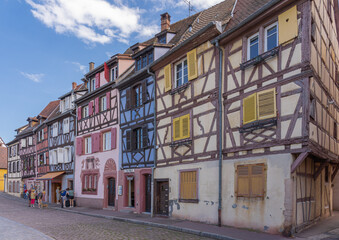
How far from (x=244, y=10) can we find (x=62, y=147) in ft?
71.3

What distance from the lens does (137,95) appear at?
21.4m

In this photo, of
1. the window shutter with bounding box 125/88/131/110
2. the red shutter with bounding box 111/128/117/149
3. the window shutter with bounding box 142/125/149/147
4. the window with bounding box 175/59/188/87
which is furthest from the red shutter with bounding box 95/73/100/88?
the window with bounding box 175/59/188/87

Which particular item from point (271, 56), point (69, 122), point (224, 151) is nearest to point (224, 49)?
point (271, 56)

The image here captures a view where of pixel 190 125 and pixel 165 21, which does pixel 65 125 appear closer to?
pixel 165 21

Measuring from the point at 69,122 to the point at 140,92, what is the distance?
39.9ft

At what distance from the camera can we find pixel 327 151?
13422mm

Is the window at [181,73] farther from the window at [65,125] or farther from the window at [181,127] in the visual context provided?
the window at [65,125]

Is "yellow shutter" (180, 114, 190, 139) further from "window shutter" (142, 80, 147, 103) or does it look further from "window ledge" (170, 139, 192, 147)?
"window shutter" (142, 80, 147, 103)

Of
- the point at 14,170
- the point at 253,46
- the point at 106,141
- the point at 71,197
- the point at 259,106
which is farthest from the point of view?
the point at 14,170

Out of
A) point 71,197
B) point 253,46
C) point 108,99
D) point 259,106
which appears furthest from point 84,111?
point 259,106

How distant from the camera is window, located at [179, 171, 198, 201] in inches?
612

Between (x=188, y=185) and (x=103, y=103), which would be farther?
(x=103, y=103)

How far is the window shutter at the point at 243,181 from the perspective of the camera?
1273 cm

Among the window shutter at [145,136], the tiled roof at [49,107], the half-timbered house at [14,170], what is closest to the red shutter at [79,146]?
the window shutter at [145,136]
